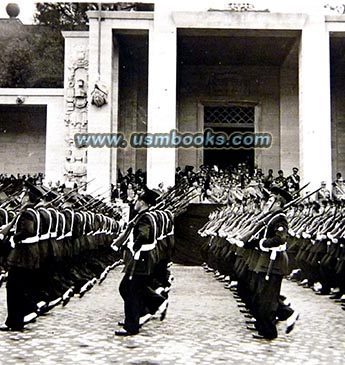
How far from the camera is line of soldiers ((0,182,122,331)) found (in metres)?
8.86

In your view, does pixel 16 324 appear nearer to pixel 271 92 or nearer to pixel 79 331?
pixel 79 331

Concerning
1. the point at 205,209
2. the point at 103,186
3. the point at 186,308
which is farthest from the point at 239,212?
the point at 103,186

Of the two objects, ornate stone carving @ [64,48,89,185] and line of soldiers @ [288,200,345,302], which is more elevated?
ornate stone carving @ [64,48,89,185]

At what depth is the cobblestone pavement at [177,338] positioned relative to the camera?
7.27 m

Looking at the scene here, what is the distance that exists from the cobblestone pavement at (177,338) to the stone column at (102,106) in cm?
1160

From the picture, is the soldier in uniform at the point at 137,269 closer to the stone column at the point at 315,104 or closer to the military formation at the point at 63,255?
the military formation at the point at 63,255

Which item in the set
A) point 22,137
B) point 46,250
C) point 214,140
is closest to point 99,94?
point 214,140

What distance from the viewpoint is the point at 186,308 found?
1105 centimetres

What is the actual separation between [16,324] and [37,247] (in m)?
1.00

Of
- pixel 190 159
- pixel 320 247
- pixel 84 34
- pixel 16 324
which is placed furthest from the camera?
pixel 190 159

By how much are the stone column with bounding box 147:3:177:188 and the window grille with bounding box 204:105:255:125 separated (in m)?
5.90

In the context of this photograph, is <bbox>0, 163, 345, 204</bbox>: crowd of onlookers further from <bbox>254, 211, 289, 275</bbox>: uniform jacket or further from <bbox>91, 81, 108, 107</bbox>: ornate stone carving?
<bbox>254, 211, 289, 275</bbox>: uniform jacket

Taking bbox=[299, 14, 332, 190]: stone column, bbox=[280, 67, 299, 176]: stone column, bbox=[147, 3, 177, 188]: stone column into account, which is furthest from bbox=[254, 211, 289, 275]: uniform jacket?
bbox=[280, 67, 299, 176]: stone column

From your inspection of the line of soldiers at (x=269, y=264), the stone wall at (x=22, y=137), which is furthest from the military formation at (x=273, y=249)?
the stone wall at (x=22, y=137)
